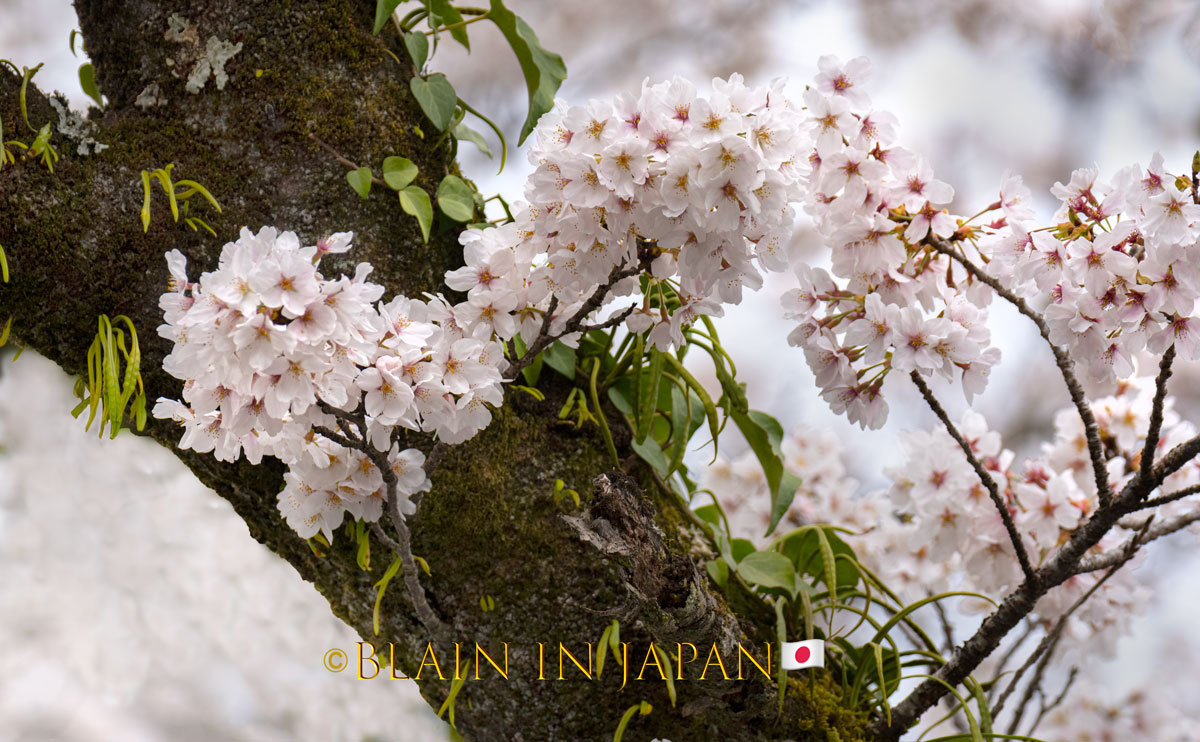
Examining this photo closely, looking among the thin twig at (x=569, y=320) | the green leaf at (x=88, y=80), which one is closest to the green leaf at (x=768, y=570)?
the thin twig at (x=569, y=320)

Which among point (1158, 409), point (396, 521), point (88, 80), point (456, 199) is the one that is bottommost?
point (396, 521)

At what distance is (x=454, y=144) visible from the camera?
0.88m

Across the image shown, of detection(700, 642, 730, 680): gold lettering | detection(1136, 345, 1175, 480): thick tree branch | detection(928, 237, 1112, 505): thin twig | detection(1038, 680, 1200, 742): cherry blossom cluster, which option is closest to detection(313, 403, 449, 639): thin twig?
detection(700, 642, 730, 680): gold lettering

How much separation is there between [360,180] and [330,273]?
0.28 feet

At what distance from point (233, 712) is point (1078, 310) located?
167 cm

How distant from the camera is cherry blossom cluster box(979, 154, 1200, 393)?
0.62 metres

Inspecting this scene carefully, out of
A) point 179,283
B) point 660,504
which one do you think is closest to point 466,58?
point 660,504

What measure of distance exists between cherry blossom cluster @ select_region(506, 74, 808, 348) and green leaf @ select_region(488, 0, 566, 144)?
0.83ft

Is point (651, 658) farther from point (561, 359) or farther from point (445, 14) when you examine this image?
point (445, 14)

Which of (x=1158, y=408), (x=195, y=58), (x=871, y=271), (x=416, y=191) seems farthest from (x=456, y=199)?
(x=1158, y=408)

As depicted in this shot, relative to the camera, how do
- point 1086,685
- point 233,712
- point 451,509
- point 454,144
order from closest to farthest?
1. point 451,509
2. point 454,144
3. point 1086,685
4. point 233,712

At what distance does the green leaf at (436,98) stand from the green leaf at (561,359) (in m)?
0.23

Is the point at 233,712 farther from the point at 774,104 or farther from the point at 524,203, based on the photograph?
the point at 774,104

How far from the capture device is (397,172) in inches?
31.4
